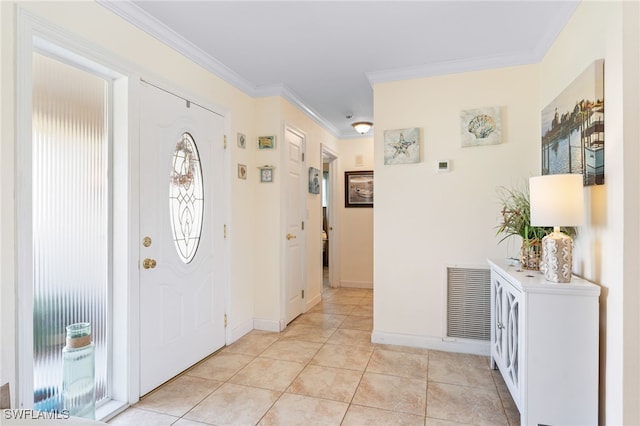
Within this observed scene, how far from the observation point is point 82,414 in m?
1.80

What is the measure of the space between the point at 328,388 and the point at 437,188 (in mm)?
1868

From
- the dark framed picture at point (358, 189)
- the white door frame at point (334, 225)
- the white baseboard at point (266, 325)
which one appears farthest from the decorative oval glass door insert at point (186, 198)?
the dark framed picture at point (358, 189)

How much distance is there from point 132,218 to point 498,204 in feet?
9.16

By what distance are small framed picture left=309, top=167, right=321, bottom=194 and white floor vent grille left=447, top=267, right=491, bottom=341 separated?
2.03m

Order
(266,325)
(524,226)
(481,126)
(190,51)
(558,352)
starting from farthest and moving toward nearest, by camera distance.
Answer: (266,325), (481,126), (190,51), (524,226), (558,352)

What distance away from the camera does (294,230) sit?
3865 millimetres

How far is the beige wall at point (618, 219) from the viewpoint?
150cm

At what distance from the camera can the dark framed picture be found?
5.32m

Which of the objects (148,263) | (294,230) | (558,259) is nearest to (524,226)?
(558,259)

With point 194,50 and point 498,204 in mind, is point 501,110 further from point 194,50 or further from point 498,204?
point 194,50

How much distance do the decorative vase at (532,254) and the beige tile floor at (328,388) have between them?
34.5 inches

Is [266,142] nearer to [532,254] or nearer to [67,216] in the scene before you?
[67,216]

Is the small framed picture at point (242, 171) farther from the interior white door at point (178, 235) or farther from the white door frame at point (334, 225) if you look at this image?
the white door frame at point (334, 225)

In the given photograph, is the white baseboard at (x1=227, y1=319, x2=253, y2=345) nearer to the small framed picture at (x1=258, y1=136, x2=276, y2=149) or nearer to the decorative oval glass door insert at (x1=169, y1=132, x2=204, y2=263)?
the decorative oval glass door insert at (x1=169, y1=132, x2=204, y2=263)
